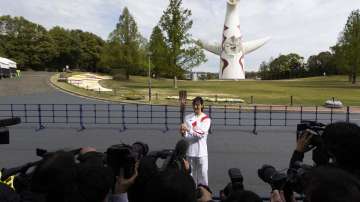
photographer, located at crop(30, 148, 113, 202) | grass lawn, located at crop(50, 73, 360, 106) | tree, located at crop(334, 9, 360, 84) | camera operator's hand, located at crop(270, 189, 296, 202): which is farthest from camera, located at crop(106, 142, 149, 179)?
tree, located at crop(334, 9, 360, 84)

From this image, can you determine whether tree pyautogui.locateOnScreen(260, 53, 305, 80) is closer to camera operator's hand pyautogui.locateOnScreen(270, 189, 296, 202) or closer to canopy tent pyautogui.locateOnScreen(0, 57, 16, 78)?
canopy tent pyautogui.locateOnScreen(0, 57, 16, 78)

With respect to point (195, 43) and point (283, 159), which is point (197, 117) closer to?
point (283, 159)

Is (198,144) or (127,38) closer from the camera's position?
(198,144)

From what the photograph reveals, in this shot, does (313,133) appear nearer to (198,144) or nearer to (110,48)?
(198,144)

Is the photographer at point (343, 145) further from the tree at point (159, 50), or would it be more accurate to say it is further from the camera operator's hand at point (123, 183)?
the tree at point (159, 50)

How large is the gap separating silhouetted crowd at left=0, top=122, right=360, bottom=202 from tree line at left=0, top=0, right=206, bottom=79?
3156 centimetres

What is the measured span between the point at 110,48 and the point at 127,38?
2896mm

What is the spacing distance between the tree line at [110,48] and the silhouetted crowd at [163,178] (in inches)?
1243

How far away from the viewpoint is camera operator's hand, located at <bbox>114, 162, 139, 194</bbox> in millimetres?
2270

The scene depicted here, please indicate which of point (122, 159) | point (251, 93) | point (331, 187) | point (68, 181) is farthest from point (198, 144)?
point (251, 93)

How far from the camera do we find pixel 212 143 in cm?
1098

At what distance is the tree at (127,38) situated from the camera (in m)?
51.1

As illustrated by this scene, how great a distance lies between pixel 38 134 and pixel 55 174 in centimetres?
1138

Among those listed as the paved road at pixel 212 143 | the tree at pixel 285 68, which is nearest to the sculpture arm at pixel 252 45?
the tree at pixel 285 68
